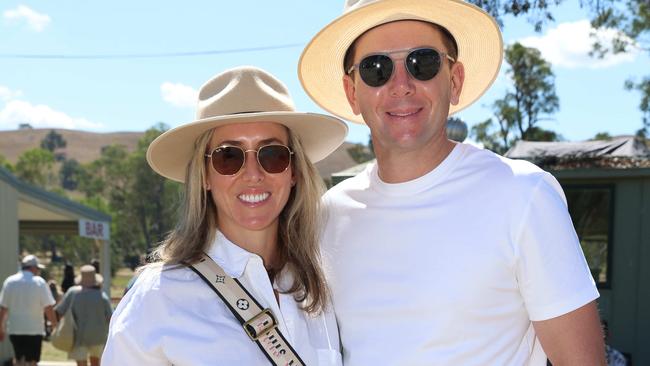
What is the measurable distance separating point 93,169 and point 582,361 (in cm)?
8029

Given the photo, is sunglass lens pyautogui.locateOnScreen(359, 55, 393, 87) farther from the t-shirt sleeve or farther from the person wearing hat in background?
the person wearing hat in background

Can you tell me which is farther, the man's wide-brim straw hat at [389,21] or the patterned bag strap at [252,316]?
the man's wide-brim straw hat at [389,21]

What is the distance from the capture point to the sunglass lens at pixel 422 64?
2289mm

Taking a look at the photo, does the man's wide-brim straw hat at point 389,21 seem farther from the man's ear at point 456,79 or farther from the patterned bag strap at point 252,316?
the patterned bag strap at point 252,316

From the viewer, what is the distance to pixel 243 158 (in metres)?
2.44

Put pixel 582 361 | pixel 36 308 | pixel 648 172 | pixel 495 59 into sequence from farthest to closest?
pixel 36 308, pixel 648 172, pixel 495 59, pixel 582 361

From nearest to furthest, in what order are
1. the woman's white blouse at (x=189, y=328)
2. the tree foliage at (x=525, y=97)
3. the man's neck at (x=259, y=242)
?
the woman's white blouse at (x=189, y=328) < the man's neck at (x=259, y=242) < the tree foliage at (x=525, y=97)

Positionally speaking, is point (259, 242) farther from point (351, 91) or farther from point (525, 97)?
point (525, 97)

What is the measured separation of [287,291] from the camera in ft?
8.04

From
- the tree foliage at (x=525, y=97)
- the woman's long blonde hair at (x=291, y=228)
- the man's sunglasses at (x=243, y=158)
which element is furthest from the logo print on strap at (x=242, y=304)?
the tree foliage at (x=525, y=97)

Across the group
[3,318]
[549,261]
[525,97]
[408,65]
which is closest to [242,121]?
[408,65]

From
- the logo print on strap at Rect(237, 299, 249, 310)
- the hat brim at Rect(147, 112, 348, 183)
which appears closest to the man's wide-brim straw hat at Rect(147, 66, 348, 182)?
the hat brim at Rect(147, 112, 348, 183)

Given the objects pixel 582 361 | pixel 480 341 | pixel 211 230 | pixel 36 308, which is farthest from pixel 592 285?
pixel 36 308

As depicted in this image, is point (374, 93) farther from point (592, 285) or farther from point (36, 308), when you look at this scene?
point (36, 308)
